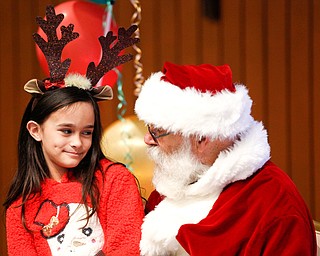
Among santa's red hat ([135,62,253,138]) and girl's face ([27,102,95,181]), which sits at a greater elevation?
santa's red hat ([135,62,253,138])

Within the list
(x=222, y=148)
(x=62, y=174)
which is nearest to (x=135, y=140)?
(x=62, y=174)

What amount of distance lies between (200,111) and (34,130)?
534 millimetres

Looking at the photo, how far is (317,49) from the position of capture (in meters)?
3.63

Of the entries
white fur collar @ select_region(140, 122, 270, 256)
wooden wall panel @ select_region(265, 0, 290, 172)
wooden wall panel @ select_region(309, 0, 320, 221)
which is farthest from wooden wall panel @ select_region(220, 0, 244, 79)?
white fur collar @ select_region(140, 122, 270, 256)

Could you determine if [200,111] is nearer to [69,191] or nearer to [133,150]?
[69,191]

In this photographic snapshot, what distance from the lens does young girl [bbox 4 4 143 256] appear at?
6.01 ft

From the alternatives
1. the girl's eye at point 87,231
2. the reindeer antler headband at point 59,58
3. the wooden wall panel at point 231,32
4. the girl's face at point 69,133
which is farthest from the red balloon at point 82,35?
the wooden wall panel at point 231,32

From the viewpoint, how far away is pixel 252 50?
12.0ft

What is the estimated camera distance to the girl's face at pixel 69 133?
72.6 inches

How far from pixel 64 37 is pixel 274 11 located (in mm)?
1987

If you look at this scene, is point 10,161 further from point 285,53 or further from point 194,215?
point 194,215

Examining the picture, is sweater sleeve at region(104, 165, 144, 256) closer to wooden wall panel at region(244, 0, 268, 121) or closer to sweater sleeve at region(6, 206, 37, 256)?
sweater sleeve at region(6, 206, 37, 256)

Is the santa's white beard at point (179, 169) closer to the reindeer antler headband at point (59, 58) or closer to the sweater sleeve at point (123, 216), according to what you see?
the sweater sleeve at point (123, 216)

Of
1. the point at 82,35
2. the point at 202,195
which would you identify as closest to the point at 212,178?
the point at 202,195
